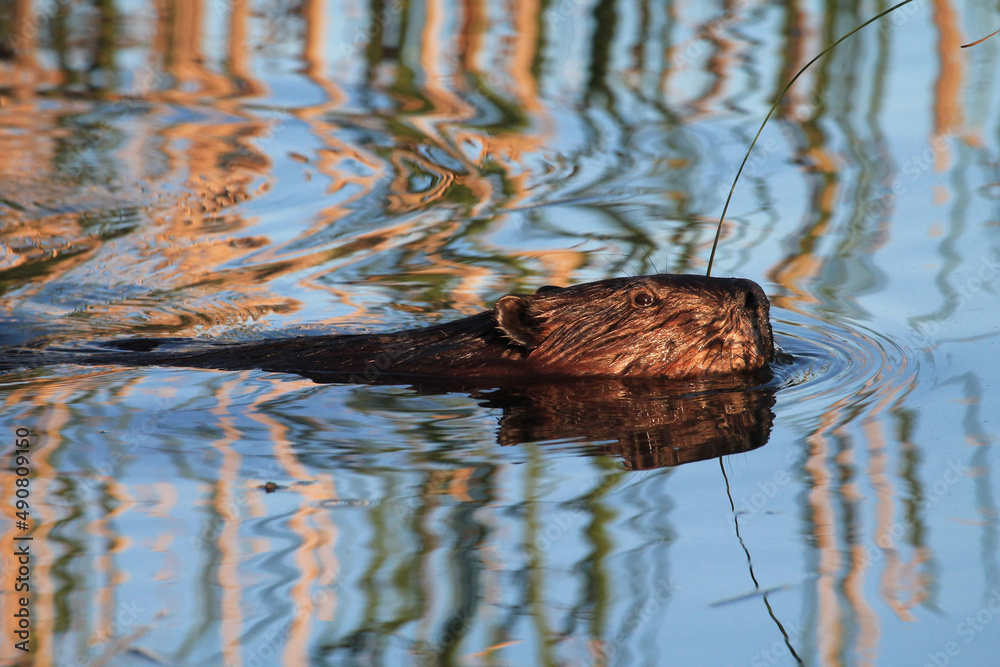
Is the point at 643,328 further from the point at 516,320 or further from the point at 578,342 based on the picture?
the point at 516,320

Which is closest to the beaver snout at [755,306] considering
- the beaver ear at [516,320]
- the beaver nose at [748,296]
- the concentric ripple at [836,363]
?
the beaver nose at [748,296]

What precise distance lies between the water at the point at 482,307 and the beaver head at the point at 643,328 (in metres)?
0.24

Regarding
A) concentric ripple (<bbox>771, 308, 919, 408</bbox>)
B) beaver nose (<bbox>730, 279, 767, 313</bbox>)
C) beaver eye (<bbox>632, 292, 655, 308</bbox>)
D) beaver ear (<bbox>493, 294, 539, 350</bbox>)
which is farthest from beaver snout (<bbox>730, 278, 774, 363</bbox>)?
beaver ear (<bbox>493, 294, 539, 350</bbox>)

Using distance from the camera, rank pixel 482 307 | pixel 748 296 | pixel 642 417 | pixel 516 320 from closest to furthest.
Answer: pixel 642 417 → pixel 748 296 → pixel 516 320 → pixel 482 307

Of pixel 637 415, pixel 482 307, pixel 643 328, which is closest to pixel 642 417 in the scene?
pixel 637 415

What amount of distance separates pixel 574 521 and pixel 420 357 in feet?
5.91

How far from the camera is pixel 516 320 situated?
16.0ft

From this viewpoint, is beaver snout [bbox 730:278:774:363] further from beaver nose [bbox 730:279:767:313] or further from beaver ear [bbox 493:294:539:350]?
beaver ear [bbox 493:294:539:350]

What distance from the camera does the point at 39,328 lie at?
5949mm

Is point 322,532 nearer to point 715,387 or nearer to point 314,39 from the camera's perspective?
point 715,387

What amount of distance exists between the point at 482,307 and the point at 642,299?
1058 millimetres

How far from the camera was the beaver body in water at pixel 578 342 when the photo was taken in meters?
4.82

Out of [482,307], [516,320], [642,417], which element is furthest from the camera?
[482,307]

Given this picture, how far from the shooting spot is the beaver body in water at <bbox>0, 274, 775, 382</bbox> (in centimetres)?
482
